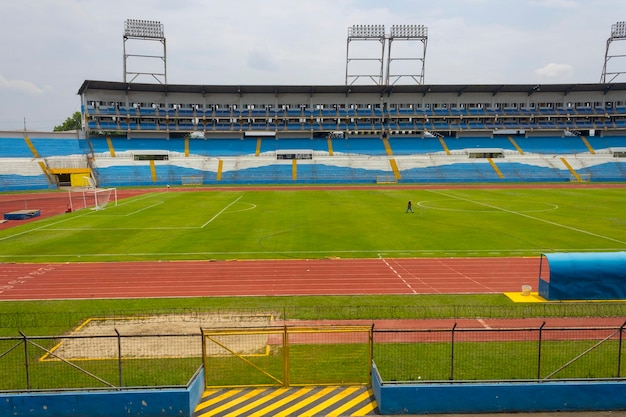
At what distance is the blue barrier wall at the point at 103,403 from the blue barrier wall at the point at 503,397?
12.2 feet

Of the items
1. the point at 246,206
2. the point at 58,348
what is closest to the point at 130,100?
the point at 246,206

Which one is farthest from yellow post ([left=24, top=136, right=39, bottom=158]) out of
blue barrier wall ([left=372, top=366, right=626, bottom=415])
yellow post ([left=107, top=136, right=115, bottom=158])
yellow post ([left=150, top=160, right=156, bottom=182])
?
blue barrier wall ([left=372, top=366, right=626, bottom=415])

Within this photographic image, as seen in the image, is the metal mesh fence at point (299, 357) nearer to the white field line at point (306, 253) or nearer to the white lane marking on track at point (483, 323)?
the white lane marking on track at point (483, 323)

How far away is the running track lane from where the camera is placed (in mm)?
15523

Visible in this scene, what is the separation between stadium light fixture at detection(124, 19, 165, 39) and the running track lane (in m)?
65.3

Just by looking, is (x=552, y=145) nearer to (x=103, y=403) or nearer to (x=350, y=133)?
(x=350, y=133)

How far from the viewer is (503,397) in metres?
8.01

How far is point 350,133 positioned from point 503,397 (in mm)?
74087

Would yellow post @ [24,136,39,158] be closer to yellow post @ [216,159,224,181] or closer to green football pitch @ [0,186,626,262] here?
yellow post @ [216,159,224,181]

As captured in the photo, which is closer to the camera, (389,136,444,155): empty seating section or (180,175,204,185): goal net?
(180,175,204,185): goal net

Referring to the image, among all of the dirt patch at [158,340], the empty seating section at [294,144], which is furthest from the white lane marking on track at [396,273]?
the empty seating section at [294,144]

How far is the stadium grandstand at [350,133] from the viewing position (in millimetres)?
66000

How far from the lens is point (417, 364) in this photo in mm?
9609

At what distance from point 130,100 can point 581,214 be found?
68169mm
